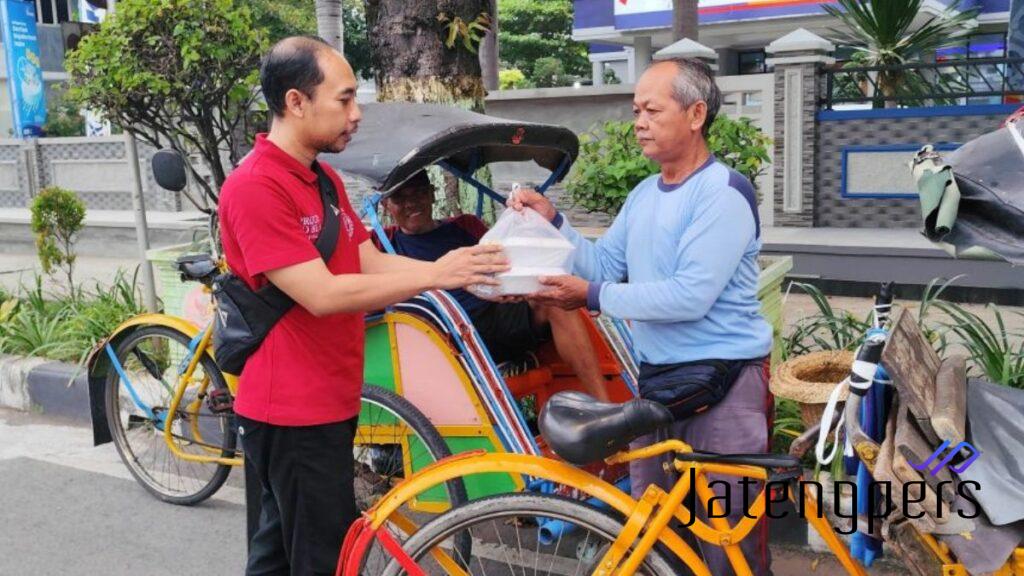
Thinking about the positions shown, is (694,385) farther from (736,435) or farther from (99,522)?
(99,522)

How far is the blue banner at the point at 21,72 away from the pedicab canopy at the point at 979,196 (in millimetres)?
18133

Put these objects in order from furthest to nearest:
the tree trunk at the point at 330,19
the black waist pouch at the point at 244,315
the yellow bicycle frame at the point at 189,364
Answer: the tree trunk at the point at 330,19 < the yellow bicycle frame at the point at 189,364 < the black waist pouch at the point at 244,315

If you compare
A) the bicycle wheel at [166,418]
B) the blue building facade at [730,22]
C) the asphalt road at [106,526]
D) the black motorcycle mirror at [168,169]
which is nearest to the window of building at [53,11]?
the blue building facade at [730,22]

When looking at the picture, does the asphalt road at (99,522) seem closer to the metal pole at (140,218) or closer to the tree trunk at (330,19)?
the metal pole at (140,218)

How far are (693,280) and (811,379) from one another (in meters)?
1.86

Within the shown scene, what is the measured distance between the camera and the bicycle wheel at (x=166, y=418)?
4582mm

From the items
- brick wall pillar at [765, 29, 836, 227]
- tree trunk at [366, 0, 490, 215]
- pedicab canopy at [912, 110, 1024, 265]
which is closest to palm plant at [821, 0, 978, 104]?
brick wall pillar at [765, 29, 836, 227]

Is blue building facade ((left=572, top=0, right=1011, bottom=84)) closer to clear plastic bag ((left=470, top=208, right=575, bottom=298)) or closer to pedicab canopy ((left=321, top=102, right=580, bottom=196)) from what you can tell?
pedicab canopy ((left=321, top=102, right=580, bottom=196))

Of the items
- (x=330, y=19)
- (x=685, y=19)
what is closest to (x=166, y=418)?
(x=330, y=19)

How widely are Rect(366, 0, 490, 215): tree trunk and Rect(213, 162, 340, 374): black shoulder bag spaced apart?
8.06 ft

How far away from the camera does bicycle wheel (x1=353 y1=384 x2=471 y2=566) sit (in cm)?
356

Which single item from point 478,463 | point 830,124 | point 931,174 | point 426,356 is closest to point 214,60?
point 426,356

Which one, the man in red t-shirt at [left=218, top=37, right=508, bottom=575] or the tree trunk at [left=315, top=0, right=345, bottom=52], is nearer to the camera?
the man in red t-shirt at [left=218, top=37, right=508, bottom=575]

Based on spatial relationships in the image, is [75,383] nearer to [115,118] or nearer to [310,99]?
[115,118]
